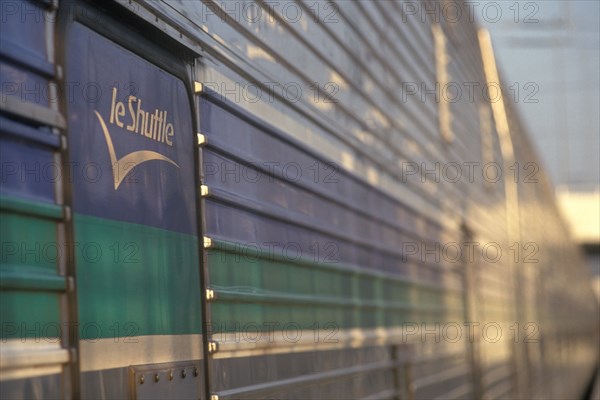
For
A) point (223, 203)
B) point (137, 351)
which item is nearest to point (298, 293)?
point (223, 203)

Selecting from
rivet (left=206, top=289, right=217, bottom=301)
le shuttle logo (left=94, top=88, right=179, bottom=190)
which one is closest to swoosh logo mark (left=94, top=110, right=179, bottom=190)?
le shuttle logo (left=94, top=88, right=179, bottom=190)

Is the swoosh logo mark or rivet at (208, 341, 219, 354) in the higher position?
the swoosh logo mark

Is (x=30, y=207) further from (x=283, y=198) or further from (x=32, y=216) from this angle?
(x=283, y=198)

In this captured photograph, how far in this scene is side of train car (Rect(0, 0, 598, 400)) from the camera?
1762 mm

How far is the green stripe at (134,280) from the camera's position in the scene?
1857 millimetres

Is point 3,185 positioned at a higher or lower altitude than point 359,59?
lower

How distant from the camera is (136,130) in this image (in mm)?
2084

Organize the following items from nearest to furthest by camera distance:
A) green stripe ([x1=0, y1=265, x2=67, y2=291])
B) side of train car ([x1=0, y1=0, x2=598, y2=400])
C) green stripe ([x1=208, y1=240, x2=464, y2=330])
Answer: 1. green stripe ([x1=0, y1=265, x2=67, y2=291])
2. side of train car ([x1=0, y1=0, x2=598, y2=400])
3. green stripe ([x1=208, y1=240, x2=464, y2=330])

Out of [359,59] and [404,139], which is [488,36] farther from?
[359,59]

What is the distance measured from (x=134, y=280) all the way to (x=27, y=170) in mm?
377

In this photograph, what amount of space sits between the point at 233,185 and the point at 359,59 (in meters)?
1.61

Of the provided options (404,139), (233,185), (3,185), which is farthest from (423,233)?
(3,185)

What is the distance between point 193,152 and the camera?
7.75 feet

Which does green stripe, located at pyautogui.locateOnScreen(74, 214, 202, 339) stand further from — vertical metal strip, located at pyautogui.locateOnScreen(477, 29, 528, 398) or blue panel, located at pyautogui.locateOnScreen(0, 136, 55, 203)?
vertical metal strip, located at pyautogui.locateOnScreen(477, 29, 528, 398)
